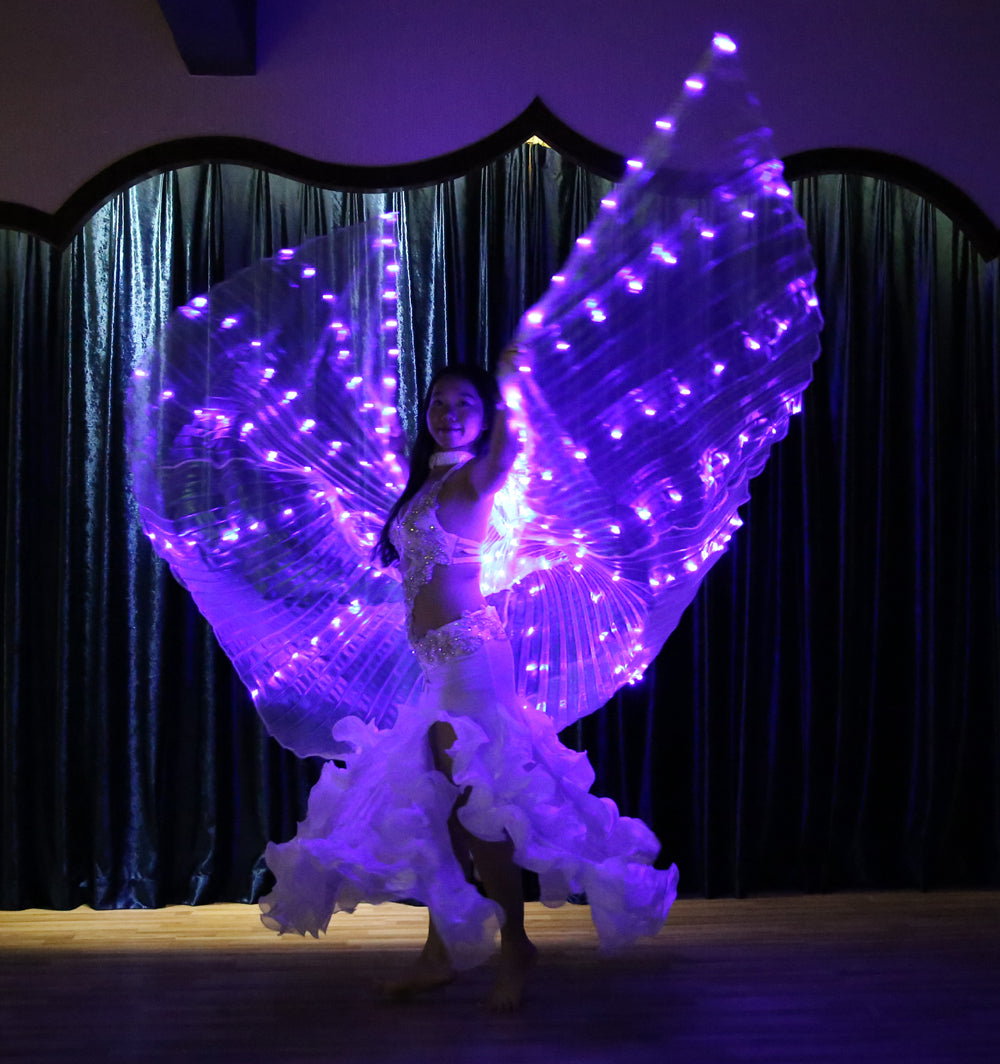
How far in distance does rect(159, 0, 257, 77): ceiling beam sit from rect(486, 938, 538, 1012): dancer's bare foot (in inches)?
106

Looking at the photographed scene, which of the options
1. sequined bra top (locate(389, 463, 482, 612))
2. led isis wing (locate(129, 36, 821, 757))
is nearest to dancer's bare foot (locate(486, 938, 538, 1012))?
led isis wing (locate(129, 36, 821, 757))

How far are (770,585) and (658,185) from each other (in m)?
1.54

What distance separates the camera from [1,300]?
3670 mm

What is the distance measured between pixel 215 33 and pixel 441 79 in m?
0.70

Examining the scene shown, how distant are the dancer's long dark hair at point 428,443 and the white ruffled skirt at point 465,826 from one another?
0.38 m

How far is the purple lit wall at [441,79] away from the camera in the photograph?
11.5 ft

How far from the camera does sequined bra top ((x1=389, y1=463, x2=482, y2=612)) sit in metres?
2.62

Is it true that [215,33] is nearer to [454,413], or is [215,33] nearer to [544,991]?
[454,413]

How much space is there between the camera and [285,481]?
9.62 ft

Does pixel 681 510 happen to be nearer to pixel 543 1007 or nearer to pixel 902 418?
pixel 543 1007

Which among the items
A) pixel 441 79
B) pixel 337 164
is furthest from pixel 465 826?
pixel 441 79

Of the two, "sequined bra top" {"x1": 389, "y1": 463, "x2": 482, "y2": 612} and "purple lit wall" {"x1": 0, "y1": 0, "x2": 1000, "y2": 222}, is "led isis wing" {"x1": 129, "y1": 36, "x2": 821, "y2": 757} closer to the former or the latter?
"sequined bra top" {"x1": 389, "y1": 463, "x2": 482, "y2": 612}

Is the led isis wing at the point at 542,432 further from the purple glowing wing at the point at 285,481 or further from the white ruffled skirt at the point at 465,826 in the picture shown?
the white ruffled skirt at the point at 465,826

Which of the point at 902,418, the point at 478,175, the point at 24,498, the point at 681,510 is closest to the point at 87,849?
the point at 24,498
